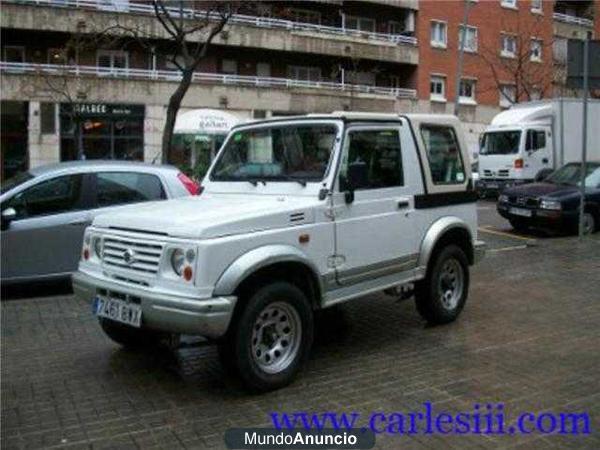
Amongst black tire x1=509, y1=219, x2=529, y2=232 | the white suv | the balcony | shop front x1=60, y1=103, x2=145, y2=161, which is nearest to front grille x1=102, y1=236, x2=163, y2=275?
the white suv

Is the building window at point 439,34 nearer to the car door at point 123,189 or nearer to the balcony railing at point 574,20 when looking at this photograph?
the balcony railing at point 574,20

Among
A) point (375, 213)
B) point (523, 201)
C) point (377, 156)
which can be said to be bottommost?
point (523, 201)

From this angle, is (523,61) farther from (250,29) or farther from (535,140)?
(535,140)

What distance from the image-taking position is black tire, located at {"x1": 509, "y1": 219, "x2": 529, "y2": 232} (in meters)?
15.5

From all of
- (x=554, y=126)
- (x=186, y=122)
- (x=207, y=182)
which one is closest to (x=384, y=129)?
(x=207, y=182)

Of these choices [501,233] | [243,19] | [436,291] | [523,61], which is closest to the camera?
[436,291]

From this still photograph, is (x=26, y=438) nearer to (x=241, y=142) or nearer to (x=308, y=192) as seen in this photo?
(x=308, y=192)

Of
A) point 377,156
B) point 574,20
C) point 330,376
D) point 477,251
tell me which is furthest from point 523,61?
point 330,376

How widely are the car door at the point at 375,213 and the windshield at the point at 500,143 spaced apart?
20408 millimetres

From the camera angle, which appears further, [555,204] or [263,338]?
[555,204]

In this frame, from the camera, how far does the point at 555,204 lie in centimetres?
1461

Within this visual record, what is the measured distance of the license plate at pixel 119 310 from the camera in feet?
17.4

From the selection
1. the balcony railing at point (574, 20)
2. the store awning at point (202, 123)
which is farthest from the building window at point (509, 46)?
the store awning at point (202, 123)

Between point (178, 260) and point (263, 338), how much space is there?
Result: 87 cm
